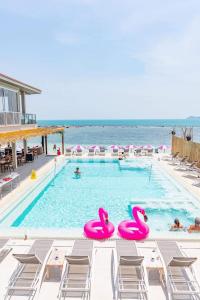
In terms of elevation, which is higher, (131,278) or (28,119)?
(28,119)

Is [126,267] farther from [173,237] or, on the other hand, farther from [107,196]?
[107,196]

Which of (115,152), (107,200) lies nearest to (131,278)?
(107,200)

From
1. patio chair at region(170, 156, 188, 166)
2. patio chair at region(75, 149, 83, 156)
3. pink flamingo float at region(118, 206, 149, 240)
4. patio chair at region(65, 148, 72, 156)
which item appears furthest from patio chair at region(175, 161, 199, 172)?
pink flamingo float at region(118, 206, 149, 240)

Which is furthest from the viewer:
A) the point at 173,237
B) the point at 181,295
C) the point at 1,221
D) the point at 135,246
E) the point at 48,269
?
the point at 1,221

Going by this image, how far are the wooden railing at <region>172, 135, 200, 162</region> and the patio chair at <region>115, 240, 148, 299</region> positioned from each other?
14425 millimetres

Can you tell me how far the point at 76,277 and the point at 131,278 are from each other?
135 centimetres

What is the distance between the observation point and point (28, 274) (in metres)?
6.66

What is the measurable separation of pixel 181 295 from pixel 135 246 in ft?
7.06

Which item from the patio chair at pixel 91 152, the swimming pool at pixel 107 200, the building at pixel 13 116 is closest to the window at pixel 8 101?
the building at pixel 13 116

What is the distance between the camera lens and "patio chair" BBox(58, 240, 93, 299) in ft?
19.6

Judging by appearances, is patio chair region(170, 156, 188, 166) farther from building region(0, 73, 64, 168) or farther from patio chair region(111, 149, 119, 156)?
building region(0, 73, 64, 168)

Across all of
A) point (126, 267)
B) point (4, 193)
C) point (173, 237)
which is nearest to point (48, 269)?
point (126, 267)

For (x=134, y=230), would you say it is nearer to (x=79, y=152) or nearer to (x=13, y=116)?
(x=13, y=116)

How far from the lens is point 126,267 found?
6898mm
